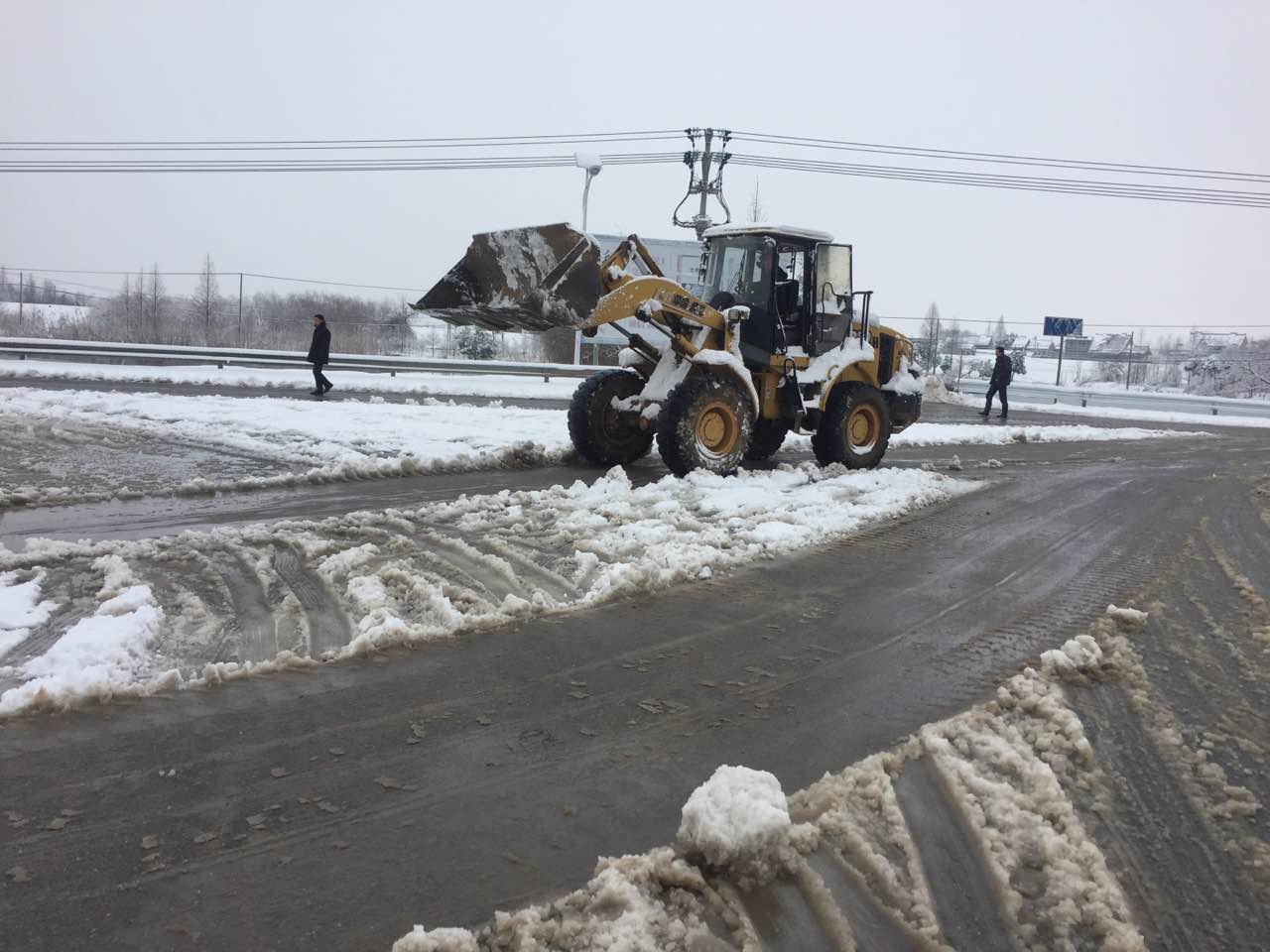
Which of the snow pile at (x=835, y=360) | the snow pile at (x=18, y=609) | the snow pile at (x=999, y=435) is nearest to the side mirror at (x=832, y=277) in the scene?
the snow pile at (x=835, y=360)

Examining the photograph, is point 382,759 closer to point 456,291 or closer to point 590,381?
point 456,291

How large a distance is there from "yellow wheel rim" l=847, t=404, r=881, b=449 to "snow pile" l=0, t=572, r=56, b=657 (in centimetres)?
909

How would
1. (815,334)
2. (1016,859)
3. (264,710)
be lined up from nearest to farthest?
(1016,859) → (264,710) → (815,334)

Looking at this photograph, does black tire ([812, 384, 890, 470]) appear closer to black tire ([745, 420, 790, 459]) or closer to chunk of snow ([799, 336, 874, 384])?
chunk of snow ([799, 336, 874, 384])

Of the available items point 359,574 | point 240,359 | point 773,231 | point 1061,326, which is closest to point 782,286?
point 773,231

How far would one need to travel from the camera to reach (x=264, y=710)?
4086 millimetres

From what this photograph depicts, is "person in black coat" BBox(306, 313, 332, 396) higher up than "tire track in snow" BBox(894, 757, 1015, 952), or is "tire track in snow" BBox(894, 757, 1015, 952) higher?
"person in black coat" BBox(306, 313, 332, 396)

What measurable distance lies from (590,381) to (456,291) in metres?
2.48

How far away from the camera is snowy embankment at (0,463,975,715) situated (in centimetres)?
463

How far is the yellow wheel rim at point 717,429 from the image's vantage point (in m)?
10.2

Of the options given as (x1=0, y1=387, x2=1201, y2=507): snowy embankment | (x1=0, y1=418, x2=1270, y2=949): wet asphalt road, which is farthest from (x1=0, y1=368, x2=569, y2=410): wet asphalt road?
(x1=0, y1=418, x2=1270, y2=949): wet asphalt road

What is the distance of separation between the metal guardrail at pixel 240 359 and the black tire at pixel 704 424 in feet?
62.7

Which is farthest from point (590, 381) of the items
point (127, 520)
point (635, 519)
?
point (127, 520)

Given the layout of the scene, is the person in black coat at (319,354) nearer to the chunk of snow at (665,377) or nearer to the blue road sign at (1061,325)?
the chunk of snow at (665,377)
